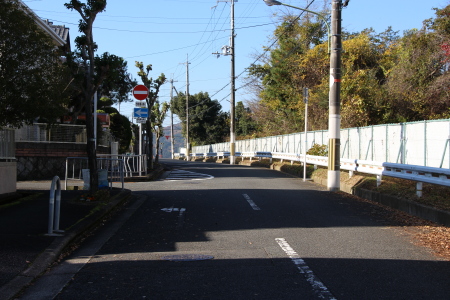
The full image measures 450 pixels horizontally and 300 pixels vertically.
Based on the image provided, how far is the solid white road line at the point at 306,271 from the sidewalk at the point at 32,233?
10.1ft

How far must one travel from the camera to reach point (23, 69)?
9641 millimetres

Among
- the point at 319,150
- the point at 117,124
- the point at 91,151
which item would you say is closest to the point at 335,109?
the point at 319,150

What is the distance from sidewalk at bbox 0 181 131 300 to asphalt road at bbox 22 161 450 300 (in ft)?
0.72

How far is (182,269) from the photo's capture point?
562 cm

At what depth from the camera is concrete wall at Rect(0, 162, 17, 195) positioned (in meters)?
10.8

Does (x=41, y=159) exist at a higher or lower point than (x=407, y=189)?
higher

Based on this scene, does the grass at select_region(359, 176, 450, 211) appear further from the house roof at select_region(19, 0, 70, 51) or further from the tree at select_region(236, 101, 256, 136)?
the tree at select_region(236, 101, 256, 136)

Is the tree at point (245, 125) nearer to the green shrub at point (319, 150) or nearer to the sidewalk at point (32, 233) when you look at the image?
the green shrub at point (319, 150)

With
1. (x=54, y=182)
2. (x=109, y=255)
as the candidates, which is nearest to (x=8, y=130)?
(x=54, y=182)

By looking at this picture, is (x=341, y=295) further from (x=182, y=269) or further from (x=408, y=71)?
(x=408, y=71)

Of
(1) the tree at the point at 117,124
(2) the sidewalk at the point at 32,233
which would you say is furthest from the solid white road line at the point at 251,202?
(1) the tree at the point at 117,124

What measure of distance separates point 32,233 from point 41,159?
11231mm

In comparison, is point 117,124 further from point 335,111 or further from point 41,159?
point 335,111

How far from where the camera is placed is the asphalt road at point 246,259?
4.83 meters
